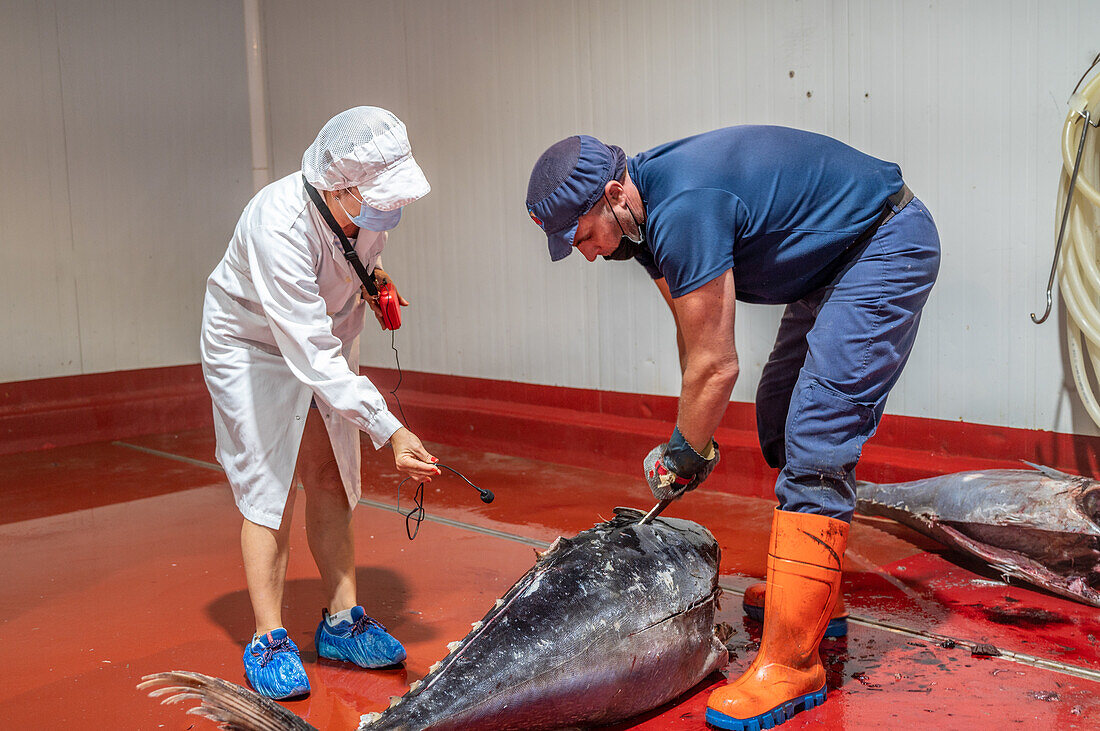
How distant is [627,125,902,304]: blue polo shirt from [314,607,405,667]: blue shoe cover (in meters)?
1.33

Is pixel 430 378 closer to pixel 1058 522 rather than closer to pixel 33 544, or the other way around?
pixel 33 544

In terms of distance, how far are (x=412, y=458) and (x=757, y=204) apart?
41.3 inches

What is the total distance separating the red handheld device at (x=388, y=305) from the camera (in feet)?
9.04

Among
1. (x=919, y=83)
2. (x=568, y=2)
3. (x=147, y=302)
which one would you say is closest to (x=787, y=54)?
(x=919, y=83)

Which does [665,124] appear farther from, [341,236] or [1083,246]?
[341,236]

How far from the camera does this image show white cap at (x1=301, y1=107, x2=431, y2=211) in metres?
2.40

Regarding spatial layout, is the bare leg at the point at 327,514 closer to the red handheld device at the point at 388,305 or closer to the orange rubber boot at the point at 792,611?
the red handheld device at the point at 388,305

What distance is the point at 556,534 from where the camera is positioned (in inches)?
156

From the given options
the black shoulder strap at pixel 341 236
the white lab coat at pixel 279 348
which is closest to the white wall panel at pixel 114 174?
the white lab coat at pixel 279 348

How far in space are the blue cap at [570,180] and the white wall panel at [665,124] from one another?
2.22m

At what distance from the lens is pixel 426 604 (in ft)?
10.6

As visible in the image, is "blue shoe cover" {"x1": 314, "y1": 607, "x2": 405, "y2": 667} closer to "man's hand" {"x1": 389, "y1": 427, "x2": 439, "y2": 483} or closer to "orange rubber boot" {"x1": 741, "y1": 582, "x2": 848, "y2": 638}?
"man's hand" {"x1": 389, "y1": 427, "x2": 439, "y2": 483}

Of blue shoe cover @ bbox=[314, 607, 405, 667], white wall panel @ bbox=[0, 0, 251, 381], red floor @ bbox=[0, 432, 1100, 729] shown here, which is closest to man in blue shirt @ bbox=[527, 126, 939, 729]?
red floor @ bbox=[0, 432, 1100, 729]

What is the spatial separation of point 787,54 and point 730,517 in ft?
7.00
